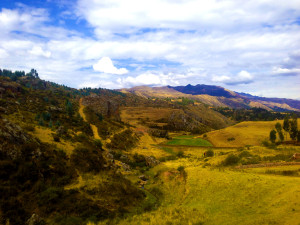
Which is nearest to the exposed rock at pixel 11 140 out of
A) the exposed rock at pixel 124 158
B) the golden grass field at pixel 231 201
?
the golden grass field at pixel 231 201

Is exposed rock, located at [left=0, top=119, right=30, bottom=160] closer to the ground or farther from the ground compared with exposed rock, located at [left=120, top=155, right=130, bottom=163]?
farther from the ground

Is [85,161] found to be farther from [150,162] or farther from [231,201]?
[150,162]

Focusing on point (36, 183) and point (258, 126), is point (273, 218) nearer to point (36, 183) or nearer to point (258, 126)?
point (36, 183)

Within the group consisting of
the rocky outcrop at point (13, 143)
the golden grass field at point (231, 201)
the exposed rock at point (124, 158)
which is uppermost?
the rocky outcrop at point (13, 143)

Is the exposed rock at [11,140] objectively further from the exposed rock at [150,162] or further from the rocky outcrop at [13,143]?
the exposed rock at [150,162]

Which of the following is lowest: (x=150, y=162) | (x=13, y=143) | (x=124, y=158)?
(x=150, y=162)

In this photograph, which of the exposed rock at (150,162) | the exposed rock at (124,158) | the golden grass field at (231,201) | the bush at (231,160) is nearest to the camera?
the golden grass field at (231,201)

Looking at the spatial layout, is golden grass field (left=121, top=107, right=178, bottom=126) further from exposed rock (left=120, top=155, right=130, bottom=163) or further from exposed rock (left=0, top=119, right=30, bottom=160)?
Answer: exposed rock (left=0, top=119, right=30, bottom=160)

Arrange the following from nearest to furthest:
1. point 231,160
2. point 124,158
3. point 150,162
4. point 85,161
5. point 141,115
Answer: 1. point 85,161
2. point 231,160
3. point 124,158
4. point 150,162
5. point 141,115

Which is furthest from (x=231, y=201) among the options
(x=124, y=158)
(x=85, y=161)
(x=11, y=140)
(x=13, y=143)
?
(x=124, y=158)

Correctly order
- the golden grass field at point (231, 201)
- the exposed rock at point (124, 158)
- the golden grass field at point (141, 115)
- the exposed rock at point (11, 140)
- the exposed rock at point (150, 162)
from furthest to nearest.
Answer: the golden grass field at point (141, 115) → the exposed rock at point (150, 162) → the exposed rock at point (124, 158) → the exposed rock at point (11, 140) → the golden grass field at point (231, 201)

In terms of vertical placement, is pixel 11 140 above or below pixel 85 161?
above

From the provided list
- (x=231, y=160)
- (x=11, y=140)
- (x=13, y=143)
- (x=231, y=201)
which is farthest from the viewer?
(x=231, y=160)

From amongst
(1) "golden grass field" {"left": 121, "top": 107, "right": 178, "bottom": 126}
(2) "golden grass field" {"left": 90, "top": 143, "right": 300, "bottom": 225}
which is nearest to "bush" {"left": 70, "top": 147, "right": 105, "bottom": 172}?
(2) "golden grass field" {"left": 90, "top": 143, "right": 300, "bottom": 225}
